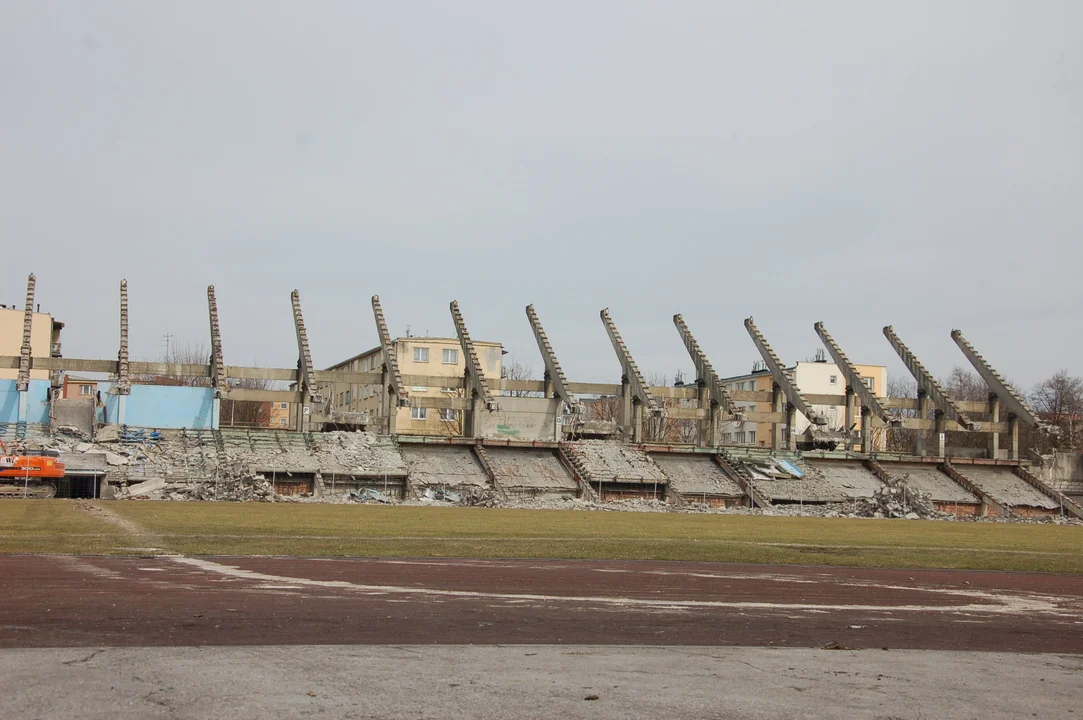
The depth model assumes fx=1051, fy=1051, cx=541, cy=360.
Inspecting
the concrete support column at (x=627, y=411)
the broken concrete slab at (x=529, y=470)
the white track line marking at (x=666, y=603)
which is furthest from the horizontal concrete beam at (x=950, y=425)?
the white track line marking at (x=666, y=603)

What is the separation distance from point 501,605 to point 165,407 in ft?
157

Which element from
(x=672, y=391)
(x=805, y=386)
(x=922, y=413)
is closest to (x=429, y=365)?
(x=805, y=386)

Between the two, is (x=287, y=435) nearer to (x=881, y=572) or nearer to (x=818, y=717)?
(x=881, y=572)

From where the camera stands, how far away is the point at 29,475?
1700 inches

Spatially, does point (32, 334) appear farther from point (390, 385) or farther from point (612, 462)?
point (612, 462)

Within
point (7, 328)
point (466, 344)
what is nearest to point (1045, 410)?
point (466, 344)

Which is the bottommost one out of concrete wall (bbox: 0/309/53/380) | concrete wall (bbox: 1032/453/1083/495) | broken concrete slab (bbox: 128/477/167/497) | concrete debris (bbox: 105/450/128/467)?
broken concrete slab (bbox: 128/477/167/497)

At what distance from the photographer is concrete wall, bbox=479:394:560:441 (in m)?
63.1

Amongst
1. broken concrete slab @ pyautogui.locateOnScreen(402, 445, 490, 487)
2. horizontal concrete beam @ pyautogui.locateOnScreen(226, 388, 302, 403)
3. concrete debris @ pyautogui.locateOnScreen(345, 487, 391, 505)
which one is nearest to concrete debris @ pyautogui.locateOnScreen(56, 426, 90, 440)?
horizontal concrete beam @ pyautogui.locateOnScreen(226, 388, 302, 403)

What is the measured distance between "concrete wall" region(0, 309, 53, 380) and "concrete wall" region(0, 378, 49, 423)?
16873 mm

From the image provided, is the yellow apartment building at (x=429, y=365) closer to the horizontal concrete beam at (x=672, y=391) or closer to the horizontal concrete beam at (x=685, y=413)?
the horizontal concrete beam at (x=672, y=391)

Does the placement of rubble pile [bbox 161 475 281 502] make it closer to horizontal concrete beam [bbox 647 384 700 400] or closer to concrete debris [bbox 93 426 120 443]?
concrete debris [bbox 93 426 120 443]

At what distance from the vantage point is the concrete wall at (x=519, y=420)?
63125 millimetres

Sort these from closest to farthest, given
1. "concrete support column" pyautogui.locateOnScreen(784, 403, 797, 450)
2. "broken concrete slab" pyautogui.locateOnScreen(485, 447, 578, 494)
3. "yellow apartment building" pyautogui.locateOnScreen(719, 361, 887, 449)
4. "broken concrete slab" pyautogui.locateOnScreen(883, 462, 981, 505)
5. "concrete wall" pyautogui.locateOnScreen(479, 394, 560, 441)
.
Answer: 1. "broken concrete slab" pyautogui.locateOnScreen(485, 447, 578, 494)
2. "broken concrete slab" pyautogui.locateOnScreen(883, 462, 981, 505)
3. "concrete wall" pyautogui.locateOnScreen(479, 394, 560, 441)
4. "concrete support column" pyautogui.locateOnScreen(784, 403, 797, 450)
5. "yellow apartment building" pyautogui.locateOnScreen(719, 361, 887, 449)
